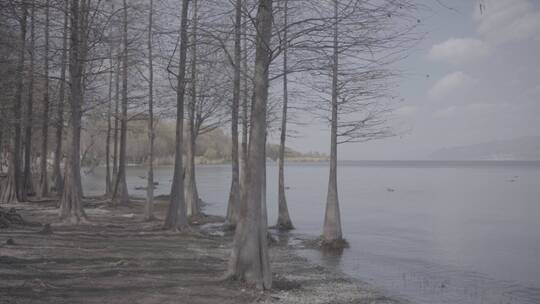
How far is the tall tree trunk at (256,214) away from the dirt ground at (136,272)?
31 cm

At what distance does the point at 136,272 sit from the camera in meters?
9.47

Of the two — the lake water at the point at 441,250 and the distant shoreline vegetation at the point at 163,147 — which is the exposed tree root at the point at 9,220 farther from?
the distant shoreline vegetation at the point at 163,147

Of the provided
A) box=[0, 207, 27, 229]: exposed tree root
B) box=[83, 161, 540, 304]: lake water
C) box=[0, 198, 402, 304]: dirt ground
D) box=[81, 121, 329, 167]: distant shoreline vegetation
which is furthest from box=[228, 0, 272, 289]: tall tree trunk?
box=[81, 121, 329, 167]: distant shoreline vegetation

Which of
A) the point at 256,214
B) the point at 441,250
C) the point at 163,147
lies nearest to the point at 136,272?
the point at 256,214

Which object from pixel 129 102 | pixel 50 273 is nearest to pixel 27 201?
pixel 129 102

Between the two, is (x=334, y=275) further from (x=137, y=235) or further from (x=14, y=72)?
(x=14, y=72)

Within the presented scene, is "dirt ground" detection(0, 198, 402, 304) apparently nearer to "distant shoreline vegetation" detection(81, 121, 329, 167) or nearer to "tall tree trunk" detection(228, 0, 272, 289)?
"tall tree trunk" detection(228, 0, 272, 289)

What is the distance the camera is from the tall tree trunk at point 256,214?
8867 millimetres

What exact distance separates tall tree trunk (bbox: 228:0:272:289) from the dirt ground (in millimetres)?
312

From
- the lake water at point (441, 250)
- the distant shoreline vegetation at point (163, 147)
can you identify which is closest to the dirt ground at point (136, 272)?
the lake water at point (441, 250)

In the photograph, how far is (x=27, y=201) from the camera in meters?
25.1

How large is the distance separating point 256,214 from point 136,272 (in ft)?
8.46

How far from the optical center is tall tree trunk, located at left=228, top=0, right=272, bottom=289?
887cm

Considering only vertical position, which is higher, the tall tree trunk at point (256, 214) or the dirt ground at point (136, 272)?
the tall tree trunk at point (256, 214)
